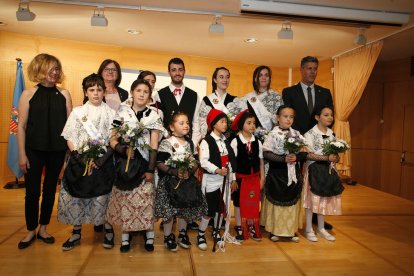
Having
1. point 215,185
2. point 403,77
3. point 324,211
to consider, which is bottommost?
point 324,211

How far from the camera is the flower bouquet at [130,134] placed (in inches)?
112

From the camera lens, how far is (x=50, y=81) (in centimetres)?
310

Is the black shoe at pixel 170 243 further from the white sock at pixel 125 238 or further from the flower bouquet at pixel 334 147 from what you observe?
the flower bouquet at pixel 334 147

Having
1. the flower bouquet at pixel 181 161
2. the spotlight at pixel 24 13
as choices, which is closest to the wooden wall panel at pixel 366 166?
the flower bouquet at pixel 181 161

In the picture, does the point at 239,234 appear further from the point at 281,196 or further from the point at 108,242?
the point at 108,242

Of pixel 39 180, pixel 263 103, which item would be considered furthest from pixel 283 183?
pixel 39 180

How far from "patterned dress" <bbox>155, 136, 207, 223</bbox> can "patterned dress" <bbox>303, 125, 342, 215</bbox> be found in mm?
1172

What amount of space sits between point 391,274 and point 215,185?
63.4 inches

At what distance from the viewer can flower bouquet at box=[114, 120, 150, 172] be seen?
9.31ft

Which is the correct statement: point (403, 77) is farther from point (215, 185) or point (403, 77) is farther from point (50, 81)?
point (50, 81)

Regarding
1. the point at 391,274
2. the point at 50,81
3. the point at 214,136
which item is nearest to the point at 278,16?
the point at 214,136

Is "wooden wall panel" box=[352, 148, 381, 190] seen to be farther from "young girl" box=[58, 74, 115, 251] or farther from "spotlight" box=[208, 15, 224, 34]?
"young girl" box=[58, 74, 115, 251]

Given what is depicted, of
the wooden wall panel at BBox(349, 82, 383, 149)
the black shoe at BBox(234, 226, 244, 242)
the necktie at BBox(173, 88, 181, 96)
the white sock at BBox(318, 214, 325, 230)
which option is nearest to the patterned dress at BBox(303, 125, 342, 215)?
the white sock at BBox(318, 214, 325, 230)

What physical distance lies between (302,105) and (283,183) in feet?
3.18
